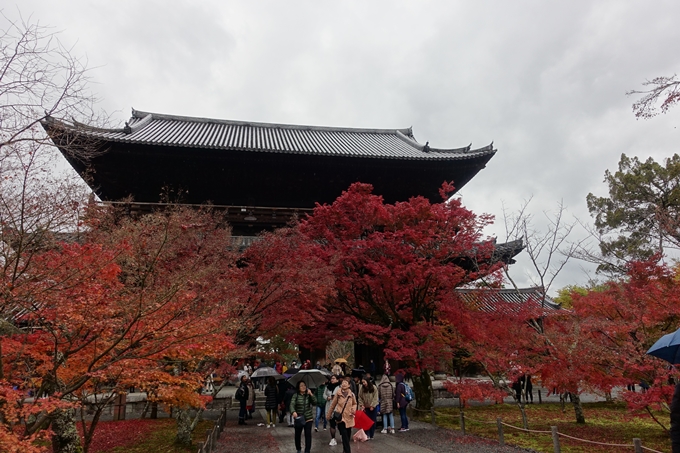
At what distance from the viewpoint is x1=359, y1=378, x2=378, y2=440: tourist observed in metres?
9.47

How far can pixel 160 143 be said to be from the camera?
14188 mm

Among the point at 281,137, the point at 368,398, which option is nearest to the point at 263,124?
the point at 281,137

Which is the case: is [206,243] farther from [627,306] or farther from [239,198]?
[627,306]

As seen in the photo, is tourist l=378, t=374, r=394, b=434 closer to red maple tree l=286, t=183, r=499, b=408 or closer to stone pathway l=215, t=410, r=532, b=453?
stone pathway l=215, t=410, r=532, b=453

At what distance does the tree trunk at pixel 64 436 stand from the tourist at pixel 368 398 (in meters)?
5.41

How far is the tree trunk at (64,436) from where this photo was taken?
7.64 metres

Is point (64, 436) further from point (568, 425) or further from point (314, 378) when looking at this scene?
point (568, 425)

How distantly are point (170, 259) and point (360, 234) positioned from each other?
16.3 ft

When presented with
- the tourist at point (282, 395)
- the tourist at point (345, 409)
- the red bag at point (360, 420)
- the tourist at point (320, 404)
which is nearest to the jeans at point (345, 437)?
the tourist at point (345, 409)

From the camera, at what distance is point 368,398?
377 inches

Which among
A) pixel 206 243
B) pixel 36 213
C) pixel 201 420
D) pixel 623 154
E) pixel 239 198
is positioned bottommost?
pixel 201 420

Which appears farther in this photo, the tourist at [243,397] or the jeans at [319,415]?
the tourist at [243,397]

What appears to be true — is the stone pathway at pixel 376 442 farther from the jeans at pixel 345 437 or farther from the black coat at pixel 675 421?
the black coat at pixel 675 421

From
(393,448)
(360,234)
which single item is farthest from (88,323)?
(360,234)
